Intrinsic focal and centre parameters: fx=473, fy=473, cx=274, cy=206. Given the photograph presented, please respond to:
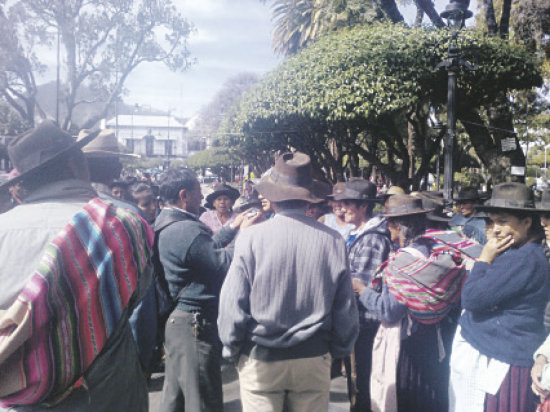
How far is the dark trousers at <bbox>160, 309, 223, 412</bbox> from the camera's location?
10.2 feet

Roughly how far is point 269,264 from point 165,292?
1.08 metres

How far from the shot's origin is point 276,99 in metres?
10.5

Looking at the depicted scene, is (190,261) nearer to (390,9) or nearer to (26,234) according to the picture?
(26,234)

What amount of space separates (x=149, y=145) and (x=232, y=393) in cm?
8966

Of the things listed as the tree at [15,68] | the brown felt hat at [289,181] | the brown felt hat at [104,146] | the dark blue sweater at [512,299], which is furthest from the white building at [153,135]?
the dark blue sweater at [512,299]

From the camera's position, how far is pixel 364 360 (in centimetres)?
365

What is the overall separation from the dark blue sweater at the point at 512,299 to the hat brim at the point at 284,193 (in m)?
1.03

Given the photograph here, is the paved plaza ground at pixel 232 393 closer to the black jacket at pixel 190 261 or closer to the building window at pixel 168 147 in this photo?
the black jacket at pixel 190 261

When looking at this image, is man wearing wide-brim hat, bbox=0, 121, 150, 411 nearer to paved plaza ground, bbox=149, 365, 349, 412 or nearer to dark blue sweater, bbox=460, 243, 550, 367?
dark blue sweater, bbox=460, 243, 550, 367

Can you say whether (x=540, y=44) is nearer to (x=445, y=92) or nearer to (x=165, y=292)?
(x=445, y=92)

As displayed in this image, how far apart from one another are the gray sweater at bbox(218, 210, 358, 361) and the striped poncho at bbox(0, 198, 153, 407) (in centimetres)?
70

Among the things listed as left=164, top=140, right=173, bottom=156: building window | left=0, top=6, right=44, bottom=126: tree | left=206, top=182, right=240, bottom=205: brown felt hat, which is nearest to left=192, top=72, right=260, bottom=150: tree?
left=164, top=140, right=173, bottom=156: building window

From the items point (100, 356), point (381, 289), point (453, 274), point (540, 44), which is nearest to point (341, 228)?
point (381, 289)

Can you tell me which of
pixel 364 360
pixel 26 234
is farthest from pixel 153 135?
pixel 26 234
